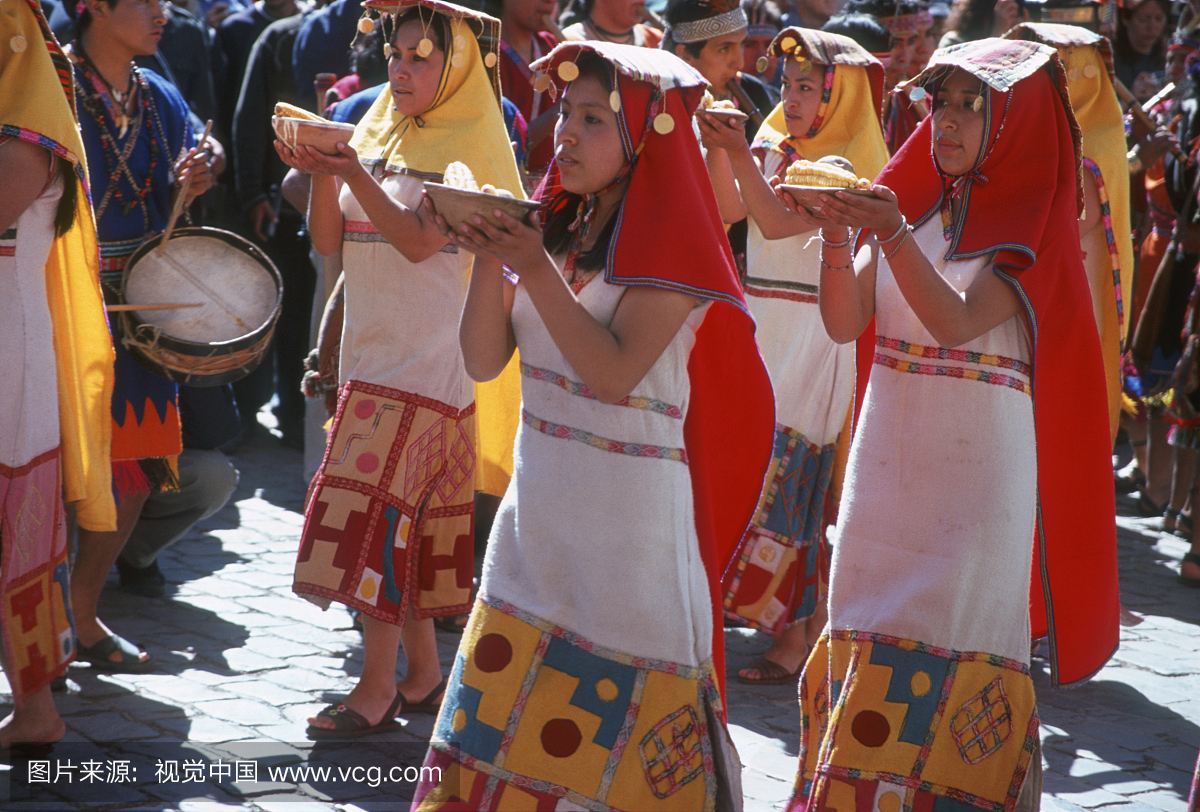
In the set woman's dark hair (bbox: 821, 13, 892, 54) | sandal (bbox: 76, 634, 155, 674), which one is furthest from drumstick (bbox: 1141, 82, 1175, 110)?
sandal (bbox: 76, 634, 155, 674)

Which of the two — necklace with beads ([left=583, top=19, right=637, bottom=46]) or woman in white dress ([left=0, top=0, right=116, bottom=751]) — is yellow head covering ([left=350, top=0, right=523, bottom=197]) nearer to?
woman in white dress ([left=0, top=0, right=116, bottom=751])

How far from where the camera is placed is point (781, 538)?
17.0 feet

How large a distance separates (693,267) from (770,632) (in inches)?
108

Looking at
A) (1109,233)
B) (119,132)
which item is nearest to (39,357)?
(119,132)

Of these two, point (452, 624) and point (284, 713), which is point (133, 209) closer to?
point (284, 713)

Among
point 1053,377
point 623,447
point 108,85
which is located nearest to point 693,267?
point 623,447

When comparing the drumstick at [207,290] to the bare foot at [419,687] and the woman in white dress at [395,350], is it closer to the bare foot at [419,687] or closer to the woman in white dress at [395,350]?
the woman in white dress at [395,350]

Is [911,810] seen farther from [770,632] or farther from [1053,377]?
[770,632]

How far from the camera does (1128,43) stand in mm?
9469

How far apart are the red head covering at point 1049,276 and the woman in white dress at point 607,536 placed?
2.62 ft

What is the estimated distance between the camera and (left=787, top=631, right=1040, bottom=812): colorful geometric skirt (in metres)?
3.12

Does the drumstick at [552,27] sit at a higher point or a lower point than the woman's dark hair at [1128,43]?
lower

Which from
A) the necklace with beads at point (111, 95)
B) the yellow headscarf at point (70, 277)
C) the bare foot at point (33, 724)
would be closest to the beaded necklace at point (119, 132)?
the necklace with beads at point (111, 95)

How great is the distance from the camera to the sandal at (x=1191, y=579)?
6758 mm
